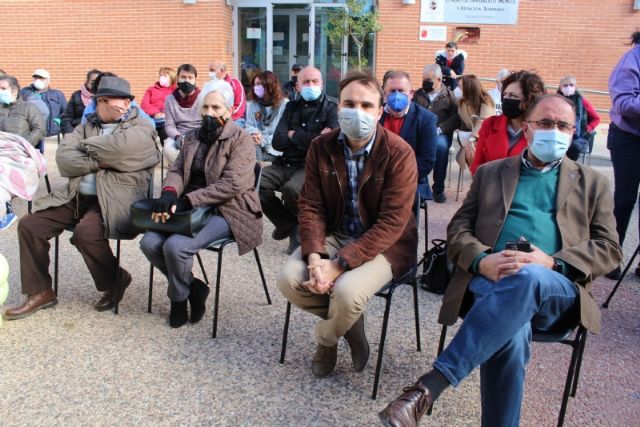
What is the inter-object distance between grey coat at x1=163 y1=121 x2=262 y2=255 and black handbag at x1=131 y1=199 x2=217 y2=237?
11 cm

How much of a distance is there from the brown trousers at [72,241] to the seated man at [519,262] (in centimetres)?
224

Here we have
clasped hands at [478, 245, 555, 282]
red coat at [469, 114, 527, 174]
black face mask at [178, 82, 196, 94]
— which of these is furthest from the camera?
black face mask at [178, 82, 196, 94]

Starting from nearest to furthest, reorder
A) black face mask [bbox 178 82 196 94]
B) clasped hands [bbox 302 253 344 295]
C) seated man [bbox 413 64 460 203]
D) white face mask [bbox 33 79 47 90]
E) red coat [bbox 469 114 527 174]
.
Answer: clasped hands [bbox 302 253 344 295] → red coat [bbox 469 114 527 174] → black face mask [bbox 178 82 196 94] → seated man [bbox 413 64 460 203] → white face mask [bbox 33 79 47 90]

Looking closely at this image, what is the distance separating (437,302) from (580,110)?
385 centimetres

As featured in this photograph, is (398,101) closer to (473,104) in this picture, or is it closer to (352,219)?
(352,219)

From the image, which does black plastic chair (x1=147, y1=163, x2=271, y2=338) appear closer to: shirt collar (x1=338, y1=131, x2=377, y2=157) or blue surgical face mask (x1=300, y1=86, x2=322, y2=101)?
shirt collar (x1=338, y1=131, x2=377, y2=157)

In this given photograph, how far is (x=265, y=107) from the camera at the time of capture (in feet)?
20.1

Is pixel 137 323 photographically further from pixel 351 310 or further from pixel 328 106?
pixel 328 106

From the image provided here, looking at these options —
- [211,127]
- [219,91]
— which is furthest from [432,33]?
[211,127]

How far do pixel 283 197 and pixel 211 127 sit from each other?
1.49 meters

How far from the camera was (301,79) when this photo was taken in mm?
4969

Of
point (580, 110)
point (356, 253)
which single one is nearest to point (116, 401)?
point (356, 253)

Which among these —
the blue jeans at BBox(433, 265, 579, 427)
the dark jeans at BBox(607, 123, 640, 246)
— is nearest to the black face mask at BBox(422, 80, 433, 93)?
the dark jeans at BBox(607, 123, 640, 246)

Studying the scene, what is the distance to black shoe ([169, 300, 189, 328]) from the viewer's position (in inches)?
137
